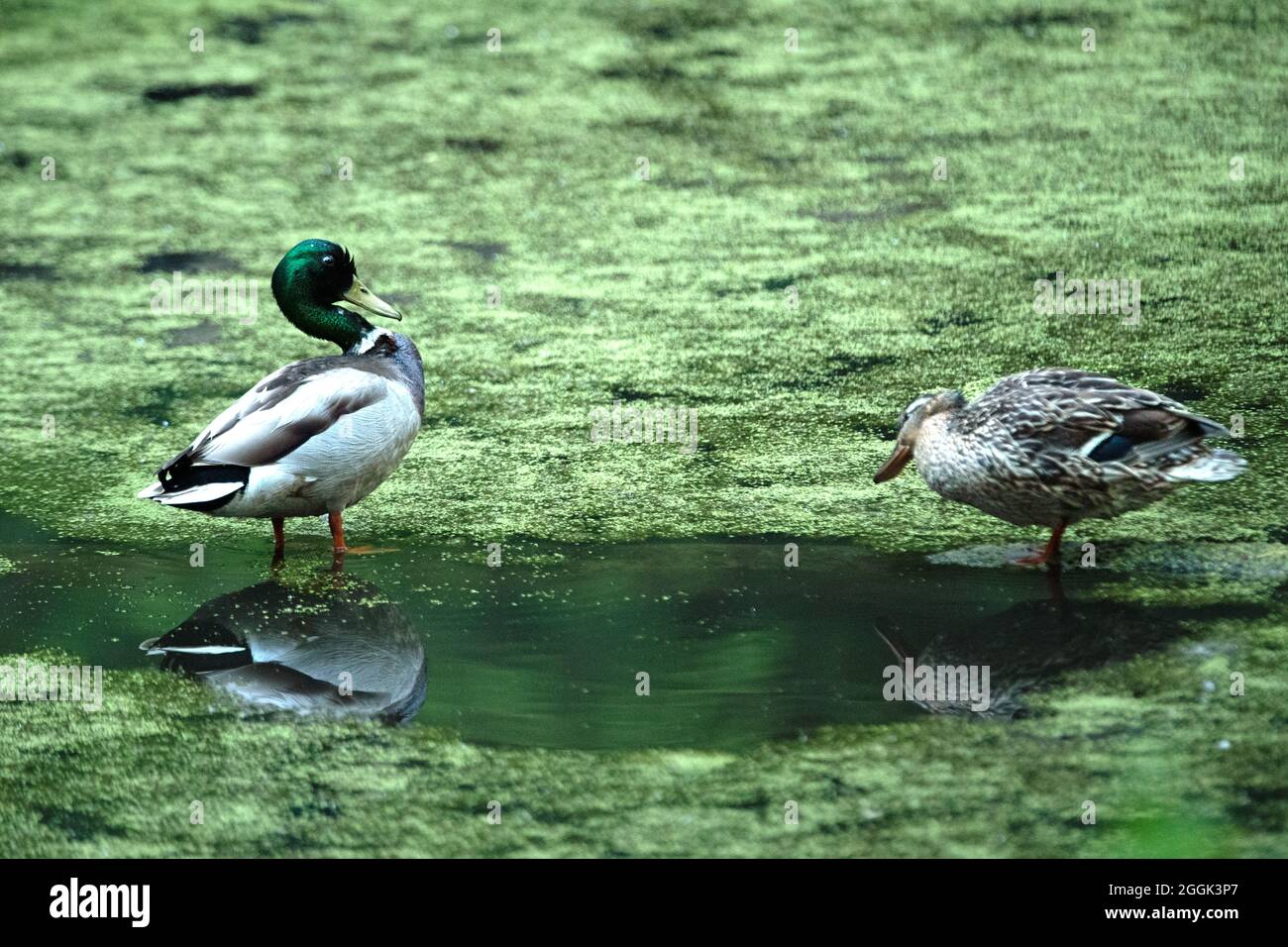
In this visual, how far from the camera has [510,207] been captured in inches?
260

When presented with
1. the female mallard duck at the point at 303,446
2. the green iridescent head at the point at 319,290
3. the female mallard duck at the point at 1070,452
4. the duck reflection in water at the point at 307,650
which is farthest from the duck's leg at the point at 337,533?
the female mallard duck at the point at 1070,452

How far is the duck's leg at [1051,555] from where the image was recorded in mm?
3889

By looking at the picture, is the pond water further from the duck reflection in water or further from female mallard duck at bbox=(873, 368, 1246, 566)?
female mallard duck at bbox=(873, 368, 1246, 566)

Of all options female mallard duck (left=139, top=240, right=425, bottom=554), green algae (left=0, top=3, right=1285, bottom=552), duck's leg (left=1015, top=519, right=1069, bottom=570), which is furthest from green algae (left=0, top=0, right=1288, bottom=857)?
female mallard duck (left=139, top=240, right=425, bottom=554)

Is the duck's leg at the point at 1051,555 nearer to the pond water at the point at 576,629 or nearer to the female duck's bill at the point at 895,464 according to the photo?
the pond water at the point at 576,629

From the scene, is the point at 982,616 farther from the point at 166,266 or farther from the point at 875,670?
Answer: the point at 166,266

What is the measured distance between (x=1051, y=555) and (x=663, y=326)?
2007 mm

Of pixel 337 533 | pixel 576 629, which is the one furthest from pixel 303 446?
pixel 576 629

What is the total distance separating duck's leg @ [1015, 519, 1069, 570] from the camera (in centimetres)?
389

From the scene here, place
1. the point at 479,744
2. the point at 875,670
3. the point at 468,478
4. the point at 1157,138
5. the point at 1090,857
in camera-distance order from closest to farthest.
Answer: the point at 1090,857 → the point at 479,744 → the point at 875,670 → the point at 468,478 → the point at 1157,138

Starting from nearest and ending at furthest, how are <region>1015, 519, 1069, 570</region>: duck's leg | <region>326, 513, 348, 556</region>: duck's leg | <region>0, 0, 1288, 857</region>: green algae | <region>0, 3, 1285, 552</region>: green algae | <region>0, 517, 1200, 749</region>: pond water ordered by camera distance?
1. <region>0, 0, 1288, 857</region>: green algae
2. <region>0, 517, 1200, 749</region>: pond water
3. <region>1015, 519, 1069, 570</region>: duck's leg
4. <region>326, 513, 348, 556</region>: duck's leg
5. <region>0, 3, 1285, 552</region>: green algae

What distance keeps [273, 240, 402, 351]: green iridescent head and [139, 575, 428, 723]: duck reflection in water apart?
75cm

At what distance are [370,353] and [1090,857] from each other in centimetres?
241
